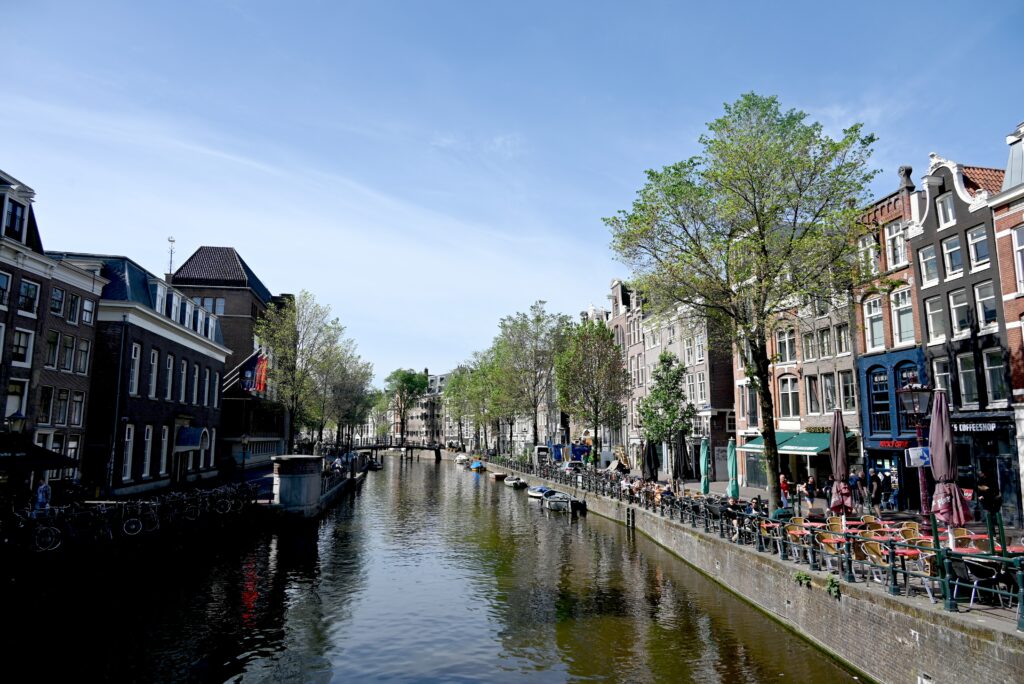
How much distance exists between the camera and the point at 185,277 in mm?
67625

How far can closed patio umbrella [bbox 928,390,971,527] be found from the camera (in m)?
13.7

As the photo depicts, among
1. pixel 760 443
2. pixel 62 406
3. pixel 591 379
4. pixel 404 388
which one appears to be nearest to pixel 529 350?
pixel 591 379

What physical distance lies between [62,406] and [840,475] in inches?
1415

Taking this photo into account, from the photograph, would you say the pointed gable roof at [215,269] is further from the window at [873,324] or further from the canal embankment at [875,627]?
the canal embankment at [875,627]

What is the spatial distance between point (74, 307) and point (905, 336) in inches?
1703

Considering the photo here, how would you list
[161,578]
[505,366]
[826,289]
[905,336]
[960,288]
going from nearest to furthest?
[161,578] → [826,289] → [960,288] → [905,336] → [505,366]

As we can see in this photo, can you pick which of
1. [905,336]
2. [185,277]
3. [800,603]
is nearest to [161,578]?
[800,603]

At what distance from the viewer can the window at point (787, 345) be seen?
4064 centimetres

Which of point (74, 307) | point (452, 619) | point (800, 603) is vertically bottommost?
point (452, 619)

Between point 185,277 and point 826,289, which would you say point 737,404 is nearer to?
point 826,289

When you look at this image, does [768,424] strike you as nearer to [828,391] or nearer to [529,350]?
[828,391]

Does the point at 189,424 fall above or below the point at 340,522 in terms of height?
above

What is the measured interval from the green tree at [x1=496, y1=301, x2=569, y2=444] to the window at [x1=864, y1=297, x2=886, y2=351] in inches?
Answer: 1547

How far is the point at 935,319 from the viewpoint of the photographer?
99.0 ft
